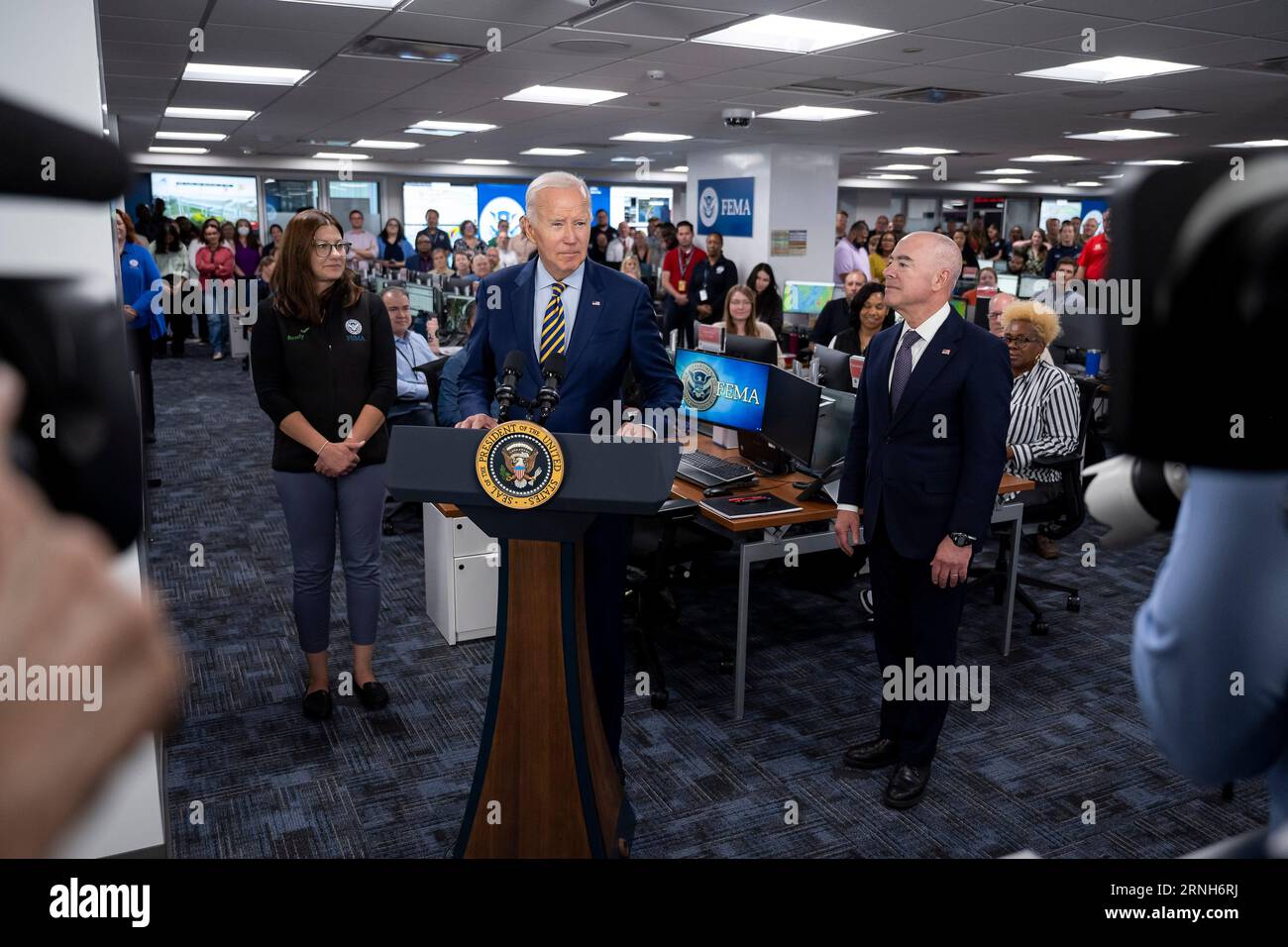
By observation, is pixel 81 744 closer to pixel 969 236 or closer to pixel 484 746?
pixel 484 746

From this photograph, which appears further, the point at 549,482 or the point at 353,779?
the point at 353,779

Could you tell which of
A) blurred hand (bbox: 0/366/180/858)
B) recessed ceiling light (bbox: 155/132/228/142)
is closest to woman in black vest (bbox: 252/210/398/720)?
blurred hand (bbox: 0/366/180/858)

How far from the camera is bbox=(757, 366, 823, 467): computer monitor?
3414 millimetres

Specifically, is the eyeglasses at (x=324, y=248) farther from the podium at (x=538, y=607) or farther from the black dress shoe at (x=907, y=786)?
the black dress shoe at (x=907, y=786)

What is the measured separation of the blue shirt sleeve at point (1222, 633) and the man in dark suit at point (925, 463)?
75.1 inches

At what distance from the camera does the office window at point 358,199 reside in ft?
57.6

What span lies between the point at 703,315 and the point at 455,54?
411 cm

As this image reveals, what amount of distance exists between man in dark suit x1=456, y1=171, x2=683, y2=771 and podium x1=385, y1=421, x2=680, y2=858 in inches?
11.4

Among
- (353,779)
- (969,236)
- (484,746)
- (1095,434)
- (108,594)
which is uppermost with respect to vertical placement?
(969,236)

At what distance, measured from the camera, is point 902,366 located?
2742mm

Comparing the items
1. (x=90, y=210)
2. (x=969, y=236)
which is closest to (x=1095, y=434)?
(x=90, y=210)

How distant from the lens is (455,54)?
Result: 597 cm

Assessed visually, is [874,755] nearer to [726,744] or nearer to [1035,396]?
[726,744]

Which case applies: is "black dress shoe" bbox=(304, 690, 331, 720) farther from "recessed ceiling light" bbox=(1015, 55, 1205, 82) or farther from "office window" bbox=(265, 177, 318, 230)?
"office window" bbox=(265, 177, 318, 230)
